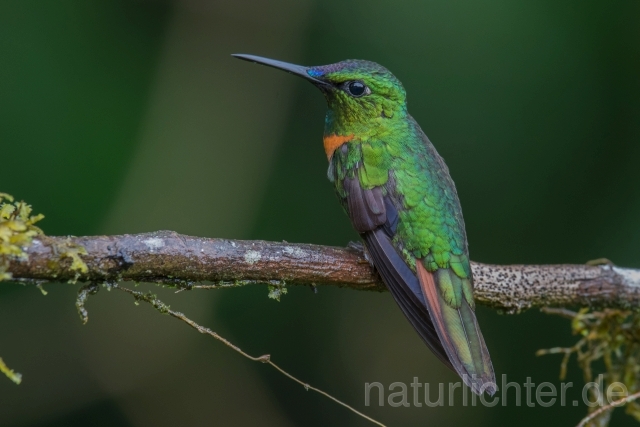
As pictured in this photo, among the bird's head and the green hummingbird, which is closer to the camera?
the green hummingbird

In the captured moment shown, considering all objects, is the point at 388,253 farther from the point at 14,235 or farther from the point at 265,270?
the point at 14,235

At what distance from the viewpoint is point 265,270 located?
3.13m

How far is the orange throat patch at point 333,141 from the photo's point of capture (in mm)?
4168

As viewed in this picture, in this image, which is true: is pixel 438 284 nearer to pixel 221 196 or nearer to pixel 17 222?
pixel 17 222

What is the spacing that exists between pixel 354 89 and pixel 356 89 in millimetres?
13

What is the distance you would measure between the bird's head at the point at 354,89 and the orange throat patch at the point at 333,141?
64 mm

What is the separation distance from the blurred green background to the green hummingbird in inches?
55.4

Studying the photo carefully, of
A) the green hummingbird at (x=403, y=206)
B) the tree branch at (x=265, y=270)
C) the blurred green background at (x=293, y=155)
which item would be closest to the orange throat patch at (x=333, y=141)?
the green hummingbird at (x=403, y=206)

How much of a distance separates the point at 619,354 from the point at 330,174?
203 centimetres

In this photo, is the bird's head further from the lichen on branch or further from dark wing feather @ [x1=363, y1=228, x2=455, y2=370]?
the lichen on branch

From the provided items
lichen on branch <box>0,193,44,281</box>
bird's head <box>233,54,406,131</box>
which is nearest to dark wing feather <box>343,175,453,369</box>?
bird's head <box>233,54,406,131</box>

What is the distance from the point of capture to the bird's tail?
3133mm

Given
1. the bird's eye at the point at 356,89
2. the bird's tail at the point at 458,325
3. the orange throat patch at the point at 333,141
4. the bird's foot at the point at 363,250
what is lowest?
the bird's tail at the point at 458,325

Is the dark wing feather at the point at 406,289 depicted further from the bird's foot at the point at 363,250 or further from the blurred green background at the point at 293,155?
the blurred green background at the point at 293,155
